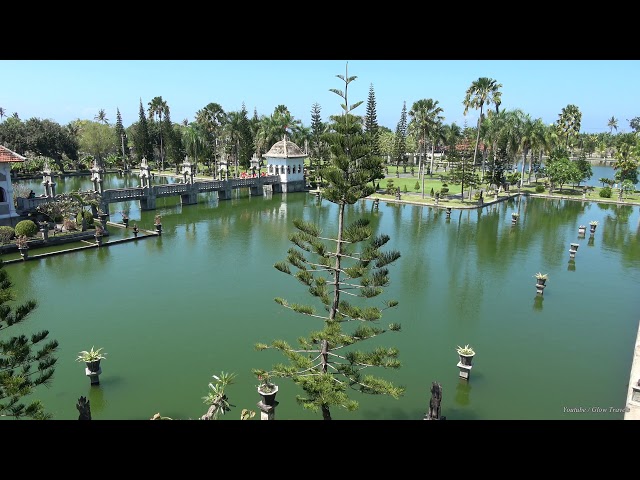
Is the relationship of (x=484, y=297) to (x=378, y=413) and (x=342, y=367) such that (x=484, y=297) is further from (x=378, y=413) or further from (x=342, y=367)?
(x=342, y=367)

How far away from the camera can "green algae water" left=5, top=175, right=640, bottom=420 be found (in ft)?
37.5

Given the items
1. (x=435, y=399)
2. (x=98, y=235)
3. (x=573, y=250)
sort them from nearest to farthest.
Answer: (x=435, y=399)
(x=573, y=250)
(x=98, y=235)

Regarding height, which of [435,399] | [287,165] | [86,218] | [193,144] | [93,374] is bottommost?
[93,374]

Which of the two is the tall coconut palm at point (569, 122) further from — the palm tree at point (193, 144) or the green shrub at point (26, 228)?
the green shrub at point (26, 228)

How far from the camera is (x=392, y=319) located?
51.7ft

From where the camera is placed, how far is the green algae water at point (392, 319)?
11.4 metres

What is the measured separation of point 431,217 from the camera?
3388cm

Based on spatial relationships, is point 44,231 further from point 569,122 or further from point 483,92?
point 569,122

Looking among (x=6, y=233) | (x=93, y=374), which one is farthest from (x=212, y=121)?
(x=93, y=374)

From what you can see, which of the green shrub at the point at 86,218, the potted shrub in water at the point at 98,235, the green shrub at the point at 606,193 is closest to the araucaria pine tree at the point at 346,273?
the potted shrub in water at the point at 98,235

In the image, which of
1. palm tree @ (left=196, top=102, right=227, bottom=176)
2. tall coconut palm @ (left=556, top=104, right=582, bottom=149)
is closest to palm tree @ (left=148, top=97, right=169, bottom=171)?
palm tree @ (left=196, top=102, right=227, bottom=176)

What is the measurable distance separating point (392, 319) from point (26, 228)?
18960 millimetres

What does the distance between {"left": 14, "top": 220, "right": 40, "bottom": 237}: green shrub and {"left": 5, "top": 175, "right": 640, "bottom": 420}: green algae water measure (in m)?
2.53
